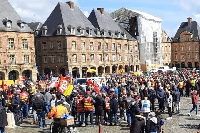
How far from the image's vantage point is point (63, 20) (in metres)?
57.2

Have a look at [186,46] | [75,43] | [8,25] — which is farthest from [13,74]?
[186,46]

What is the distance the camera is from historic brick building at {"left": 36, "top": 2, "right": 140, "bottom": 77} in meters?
57.2

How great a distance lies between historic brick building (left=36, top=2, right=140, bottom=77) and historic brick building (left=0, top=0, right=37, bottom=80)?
5.91 meters

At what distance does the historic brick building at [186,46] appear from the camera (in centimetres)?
8794

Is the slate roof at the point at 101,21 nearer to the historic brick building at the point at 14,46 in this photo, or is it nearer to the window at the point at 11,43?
the historic brick building at the point at 14,46

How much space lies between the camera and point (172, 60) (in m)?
93.2

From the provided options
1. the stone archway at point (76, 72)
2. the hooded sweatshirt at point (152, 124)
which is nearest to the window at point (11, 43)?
the stone archway at point (76, 72)

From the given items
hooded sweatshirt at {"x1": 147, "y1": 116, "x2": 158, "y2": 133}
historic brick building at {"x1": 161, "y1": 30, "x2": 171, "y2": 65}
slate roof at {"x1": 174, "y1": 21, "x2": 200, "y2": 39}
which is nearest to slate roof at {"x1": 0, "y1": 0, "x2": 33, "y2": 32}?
hooded sweatshirt at {"x1": 147, "y1": 116, "x2": 158, "y2": 133}

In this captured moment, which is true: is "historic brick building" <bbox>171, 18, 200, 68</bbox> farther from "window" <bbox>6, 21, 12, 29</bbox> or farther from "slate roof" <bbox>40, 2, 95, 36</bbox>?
"window" <bbox>6, 21, 12, 29</bbox>

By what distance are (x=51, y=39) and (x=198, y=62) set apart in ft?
151

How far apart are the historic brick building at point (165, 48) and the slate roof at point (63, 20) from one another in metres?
34.0

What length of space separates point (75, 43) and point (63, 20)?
442 centimetres

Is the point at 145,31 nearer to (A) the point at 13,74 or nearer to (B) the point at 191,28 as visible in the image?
(B) the point at 191,28

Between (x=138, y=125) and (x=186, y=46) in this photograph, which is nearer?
(x=138, y=125)
